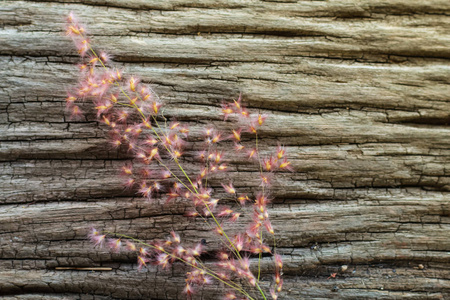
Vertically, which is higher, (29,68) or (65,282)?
(29,68)

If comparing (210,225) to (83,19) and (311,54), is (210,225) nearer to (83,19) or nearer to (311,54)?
(311,54)

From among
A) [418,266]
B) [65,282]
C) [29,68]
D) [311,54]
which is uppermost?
[311,54]

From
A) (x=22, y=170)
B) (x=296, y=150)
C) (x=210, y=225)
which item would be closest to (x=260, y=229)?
(x=210, y=225)

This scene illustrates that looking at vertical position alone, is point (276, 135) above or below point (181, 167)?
above
